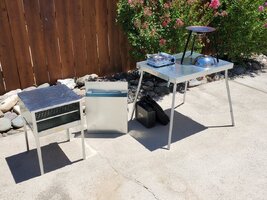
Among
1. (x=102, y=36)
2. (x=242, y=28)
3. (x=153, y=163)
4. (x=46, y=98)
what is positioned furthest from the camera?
(x=242, y=28)

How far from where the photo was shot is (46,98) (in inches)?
113

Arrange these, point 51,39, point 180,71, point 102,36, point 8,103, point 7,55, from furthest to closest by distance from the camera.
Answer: point 102,36
point 51,39
point 7,55
point 8,103
point 180,71

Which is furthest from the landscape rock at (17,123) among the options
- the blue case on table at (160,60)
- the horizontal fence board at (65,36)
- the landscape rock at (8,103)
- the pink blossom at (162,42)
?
the pink blossom at (162,42)

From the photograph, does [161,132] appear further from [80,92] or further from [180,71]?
[80,92]

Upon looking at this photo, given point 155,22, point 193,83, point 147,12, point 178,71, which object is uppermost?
point 147,12

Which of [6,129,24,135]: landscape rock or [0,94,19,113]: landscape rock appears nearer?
[6,129,24,135]: landscape rock

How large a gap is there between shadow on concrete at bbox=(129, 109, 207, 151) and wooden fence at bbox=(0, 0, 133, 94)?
4.96 ft

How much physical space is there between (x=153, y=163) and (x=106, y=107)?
2.59 feet

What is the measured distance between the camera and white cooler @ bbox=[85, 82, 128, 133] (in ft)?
11.1

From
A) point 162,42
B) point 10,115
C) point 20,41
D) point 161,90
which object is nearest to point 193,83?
point 161,90

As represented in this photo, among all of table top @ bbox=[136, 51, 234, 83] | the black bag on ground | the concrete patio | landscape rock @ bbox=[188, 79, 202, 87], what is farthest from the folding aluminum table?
landscape rock @ bbox=[188, 79, 202, 87]

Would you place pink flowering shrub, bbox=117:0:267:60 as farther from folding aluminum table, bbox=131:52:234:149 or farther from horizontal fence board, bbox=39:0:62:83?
folding aluminum table, bbox=131:52:234:149

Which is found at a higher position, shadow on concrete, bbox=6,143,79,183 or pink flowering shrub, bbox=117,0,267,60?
pink flowering shrub, bbox=117,0,267,60

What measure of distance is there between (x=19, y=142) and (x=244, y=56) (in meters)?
4.16
